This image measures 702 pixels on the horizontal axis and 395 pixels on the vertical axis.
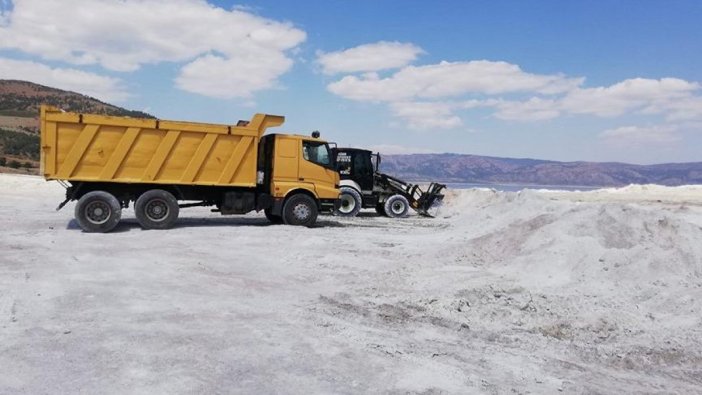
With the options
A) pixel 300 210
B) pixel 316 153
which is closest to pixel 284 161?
pixel 316 153

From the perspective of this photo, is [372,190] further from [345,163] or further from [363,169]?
[345,163]

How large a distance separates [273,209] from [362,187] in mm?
5864

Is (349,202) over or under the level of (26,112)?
under

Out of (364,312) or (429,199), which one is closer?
(364,312)

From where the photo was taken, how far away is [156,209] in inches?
514

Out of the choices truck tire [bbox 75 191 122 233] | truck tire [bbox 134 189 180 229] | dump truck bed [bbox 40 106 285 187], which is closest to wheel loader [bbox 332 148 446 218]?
dump truck bed [bbox 40 106 285 187]

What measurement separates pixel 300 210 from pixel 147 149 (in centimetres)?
409

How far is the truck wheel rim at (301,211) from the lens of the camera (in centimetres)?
1465

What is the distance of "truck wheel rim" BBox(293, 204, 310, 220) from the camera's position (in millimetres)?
14648

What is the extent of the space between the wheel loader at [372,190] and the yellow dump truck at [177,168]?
13.0 ft

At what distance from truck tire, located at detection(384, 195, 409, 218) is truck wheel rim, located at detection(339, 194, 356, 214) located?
158 cm

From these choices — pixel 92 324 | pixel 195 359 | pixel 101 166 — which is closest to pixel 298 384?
pixel 195 359

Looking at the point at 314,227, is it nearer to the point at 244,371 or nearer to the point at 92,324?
the point at 92,324

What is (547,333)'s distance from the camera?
6008mm
